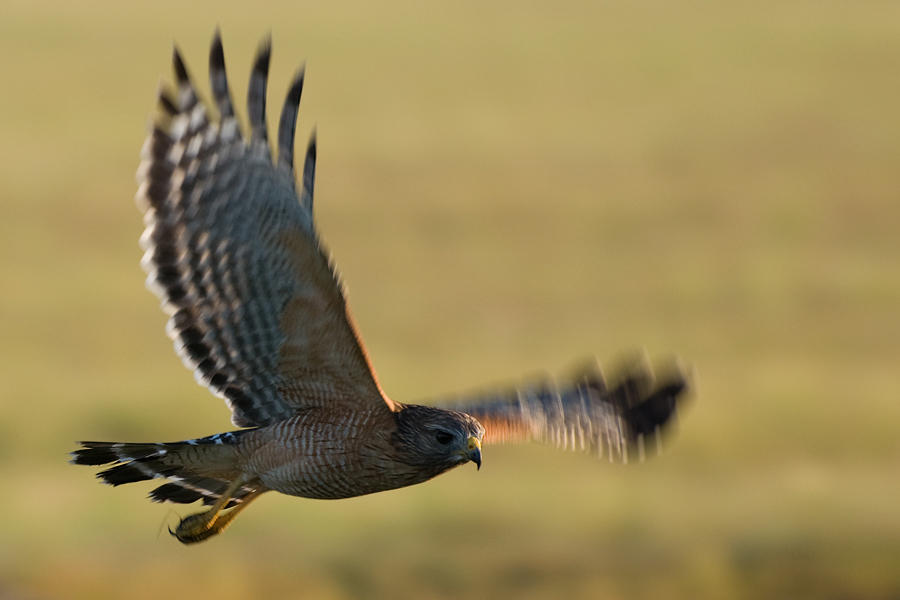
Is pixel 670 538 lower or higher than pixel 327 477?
higher

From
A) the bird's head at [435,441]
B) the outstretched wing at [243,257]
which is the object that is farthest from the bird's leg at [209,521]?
the bird's head at [435,441]

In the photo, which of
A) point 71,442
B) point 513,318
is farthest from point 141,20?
point 71,442

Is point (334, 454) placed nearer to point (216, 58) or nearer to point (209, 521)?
point (209, 521)

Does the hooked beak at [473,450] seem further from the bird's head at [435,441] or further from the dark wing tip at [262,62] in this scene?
the dark wing tip at [262,62]

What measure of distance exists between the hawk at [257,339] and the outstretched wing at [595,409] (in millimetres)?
134

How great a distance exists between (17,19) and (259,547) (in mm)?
34451

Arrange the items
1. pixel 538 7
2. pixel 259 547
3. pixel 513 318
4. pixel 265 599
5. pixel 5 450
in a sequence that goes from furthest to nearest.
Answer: pixel 538 7 < pixel 513 318 < pixel 5 450 < pixel 259 547 < pixel 265 599

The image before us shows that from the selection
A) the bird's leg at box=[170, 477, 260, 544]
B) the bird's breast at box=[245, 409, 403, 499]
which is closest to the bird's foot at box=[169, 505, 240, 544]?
the bird's leg at box=[170, 477, 260, 544]

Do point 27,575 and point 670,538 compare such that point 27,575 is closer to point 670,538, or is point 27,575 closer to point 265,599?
point 265,599

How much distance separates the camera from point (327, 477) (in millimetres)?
8203

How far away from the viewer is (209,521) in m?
8.80

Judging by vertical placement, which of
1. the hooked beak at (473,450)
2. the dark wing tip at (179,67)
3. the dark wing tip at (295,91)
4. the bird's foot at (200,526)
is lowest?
the bird's foot at (200,526)

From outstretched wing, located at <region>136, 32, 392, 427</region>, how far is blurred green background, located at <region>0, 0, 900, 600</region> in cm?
747

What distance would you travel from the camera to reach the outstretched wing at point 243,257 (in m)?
7.38
